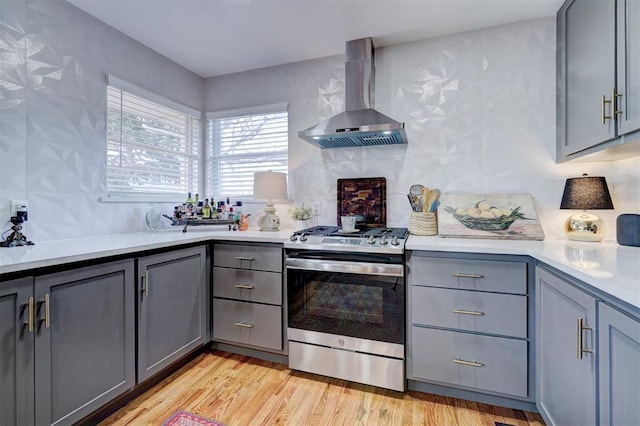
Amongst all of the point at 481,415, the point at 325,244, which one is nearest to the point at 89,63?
the point at 325,244

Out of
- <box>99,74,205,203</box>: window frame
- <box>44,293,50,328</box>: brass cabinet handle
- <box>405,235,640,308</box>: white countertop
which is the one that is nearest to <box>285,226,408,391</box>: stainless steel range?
<box>405,235,640,308</box>: white countertop

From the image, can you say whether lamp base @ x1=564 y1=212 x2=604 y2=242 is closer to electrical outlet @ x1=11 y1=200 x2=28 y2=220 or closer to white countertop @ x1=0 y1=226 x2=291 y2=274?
white countertop @ x1=0 y1=226 x2=291 y2=274

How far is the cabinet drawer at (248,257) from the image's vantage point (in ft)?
6.86

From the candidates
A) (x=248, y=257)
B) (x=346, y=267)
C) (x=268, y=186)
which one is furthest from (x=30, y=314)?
(x=268, y=186)

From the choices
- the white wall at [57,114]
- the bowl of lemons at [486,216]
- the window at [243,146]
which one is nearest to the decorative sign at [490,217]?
the bowl of lemons at [486,216]

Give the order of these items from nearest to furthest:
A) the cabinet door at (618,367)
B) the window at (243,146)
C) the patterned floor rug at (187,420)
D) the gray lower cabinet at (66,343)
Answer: the cabinet door at (618,367), the gray lower cabinet at (66,343), the patterned floor rug at (187,420), the window at (243,146)

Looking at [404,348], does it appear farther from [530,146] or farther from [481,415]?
[530,146]

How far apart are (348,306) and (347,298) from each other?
5 centimetres

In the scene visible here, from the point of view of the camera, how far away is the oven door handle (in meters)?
1.78

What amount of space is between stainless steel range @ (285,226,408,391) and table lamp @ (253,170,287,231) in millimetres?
573

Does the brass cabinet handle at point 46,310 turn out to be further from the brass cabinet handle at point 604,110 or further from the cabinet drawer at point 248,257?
the brass cabinet handle at point 604,110

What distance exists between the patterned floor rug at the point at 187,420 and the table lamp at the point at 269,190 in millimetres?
1377

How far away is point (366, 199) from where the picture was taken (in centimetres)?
252

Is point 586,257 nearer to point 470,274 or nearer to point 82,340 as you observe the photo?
point 470,274
